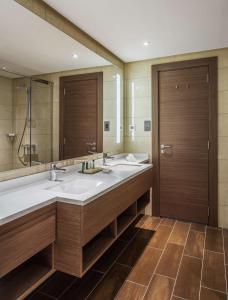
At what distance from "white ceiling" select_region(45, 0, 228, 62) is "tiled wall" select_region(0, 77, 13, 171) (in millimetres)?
846

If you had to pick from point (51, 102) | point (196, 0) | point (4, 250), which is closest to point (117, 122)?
point (51, 102)

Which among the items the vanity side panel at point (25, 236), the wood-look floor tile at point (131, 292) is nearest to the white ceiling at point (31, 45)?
the vanity side panel at point (25, 236)

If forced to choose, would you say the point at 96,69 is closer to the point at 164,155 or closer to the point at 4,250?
the point at 164,155

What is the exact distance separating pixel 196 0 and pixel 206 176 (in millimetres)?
2067

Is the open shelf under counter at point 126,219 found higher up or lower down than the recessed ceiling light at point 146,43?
lower down

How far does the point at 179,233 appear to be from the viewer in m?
2.90

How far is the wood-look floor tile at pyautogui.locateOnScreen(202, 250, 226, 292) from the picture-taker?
1.93 m

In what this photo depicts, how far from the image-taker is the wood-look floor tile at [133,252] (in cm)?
229

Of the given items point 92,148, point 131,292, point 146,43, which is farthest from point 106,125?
point 131,292

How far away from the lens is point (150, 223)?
3.20m

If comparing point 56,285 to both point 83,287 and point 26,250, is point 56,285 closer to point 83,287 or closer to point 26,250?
point 83,287

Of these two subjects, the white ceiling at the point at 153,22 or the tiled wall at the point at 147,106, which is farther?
the tiled wall at the point at 147,106

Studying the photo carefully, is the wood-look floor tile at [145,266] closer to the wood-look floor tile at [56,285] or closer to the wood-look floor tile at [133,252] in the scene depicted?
the wood-look floor tile at [133,252]

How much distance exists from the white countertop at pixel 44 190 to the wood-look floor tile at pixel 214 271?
109 centimetres
